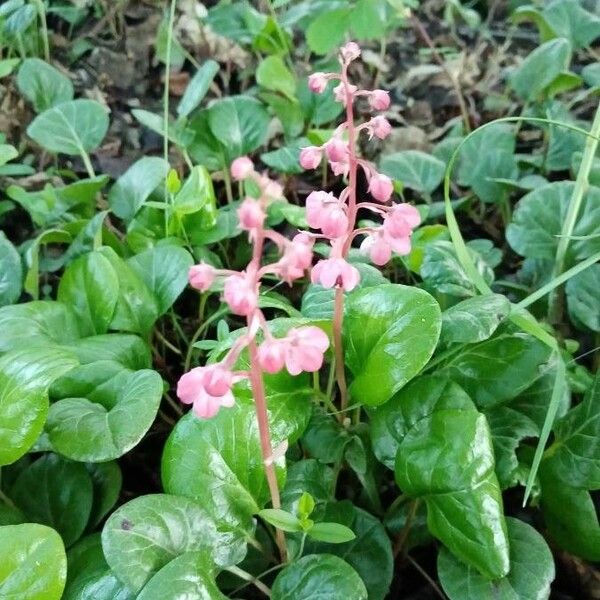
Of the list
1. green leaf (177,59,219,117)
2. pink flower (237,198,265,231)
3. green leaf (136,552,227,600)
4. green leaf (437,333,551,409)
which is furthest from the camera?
green leaf (177,59,219,117)

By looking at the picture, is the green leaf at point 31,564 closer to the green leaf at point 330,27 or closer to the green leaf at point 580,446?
the green leaf at point 580,446

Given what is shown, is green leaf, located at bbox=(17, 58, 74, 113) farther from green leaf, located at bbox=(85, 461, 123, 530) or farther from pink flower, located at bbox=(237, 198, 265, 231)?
pink flower, located at bbox=(237, 198, 265, 231)

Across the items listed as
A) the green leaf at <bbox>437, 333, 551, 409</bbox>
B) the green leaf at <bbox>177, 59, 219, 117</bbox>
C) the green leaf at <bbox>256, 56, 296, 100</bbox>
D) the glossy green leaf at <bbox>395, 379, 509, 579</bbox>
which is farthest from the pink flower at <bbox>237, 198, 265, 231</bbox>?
the green leaf at <bbox>256, 56, 296, 100</bbox>

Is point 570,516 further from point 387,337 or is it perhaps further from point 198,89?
point 198,89

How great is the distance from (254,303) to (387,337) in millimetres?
280

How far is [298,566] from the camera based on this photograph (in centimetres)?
70

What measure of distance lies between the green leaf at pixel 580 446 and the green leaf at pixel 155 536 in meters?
0.39

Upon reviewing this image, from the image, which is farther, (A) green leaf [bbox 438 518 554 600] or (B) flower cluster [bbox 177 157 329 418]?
(A) green leaf [bbox 438 518 554 600]

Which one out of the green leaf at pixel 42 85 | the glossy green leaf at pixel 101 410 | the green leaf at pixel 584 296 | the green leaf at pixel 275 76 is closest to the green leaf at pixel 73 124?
the green leaf at pixel 42 85

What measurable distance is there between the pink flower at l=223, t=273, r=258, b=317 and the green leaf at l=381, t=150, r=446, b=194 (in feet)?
2.78

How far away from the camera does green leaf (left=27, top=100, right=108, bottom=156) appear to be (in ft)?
4.17

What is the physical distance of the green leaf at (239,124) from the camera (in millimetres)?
1316

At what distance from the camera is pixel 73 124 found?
4.22 feet

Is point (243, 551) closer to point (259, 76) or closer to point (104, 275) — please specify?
point (104, 275)
